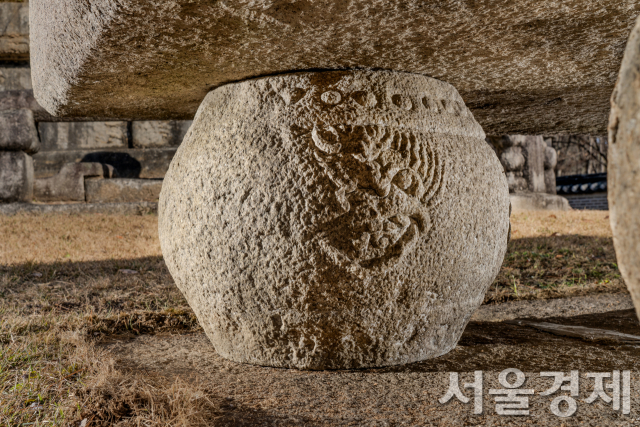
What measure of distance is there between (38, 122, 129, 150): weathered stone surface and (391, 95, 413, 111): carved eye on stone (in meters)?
7.72

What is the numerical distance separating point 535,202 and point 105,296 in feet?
23.3

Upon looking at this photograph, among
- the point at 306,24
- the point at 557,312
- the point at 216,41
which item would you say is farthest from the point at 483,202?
the point at 557,312

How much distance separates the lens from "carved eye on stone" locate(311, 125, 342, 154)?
1.86 meters

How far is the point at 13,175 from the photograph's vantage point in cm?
640

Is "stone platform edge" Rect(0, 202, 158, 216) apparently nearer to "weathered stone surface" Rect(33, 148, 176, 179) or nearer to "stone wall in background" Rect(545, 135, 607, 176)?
"weathered stone surface" Rect(33, 148, 176, 179)

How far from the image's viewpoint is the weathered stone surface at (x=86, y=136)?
346 inches

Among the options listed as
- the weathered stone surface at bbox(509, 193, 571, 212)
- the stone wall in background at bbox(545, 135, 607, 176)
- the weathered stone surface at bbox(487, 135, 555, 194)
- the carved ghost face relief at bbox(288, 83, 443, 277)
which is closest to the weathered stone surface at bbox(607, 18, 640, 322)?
the carved ghost face relief at bbox(288, 83, 443, 277)

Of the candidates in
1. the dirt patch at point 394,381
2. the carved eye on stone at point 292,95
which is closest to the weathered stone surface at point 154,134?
the dirt patch at point 394,381

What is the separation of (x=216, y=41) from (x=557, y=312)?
2476 mm

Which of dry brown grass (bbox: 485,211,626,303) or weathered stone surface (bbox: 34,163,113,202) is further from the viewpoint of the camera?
weathered stone surface (bbox: 34,163,113,202)

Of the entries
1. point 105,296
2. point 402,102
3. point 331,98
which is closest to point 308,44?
point 331,98

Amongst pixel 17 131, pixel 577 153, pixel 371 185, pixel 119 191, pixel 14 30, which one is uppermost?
pixel 371 185

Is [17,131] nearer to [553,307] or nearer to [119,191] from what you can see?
[119,191]

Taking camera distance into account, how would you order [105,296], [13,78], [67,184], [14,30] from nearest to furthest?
[105,296] → [67,184] → [14,30] → [13,78]
